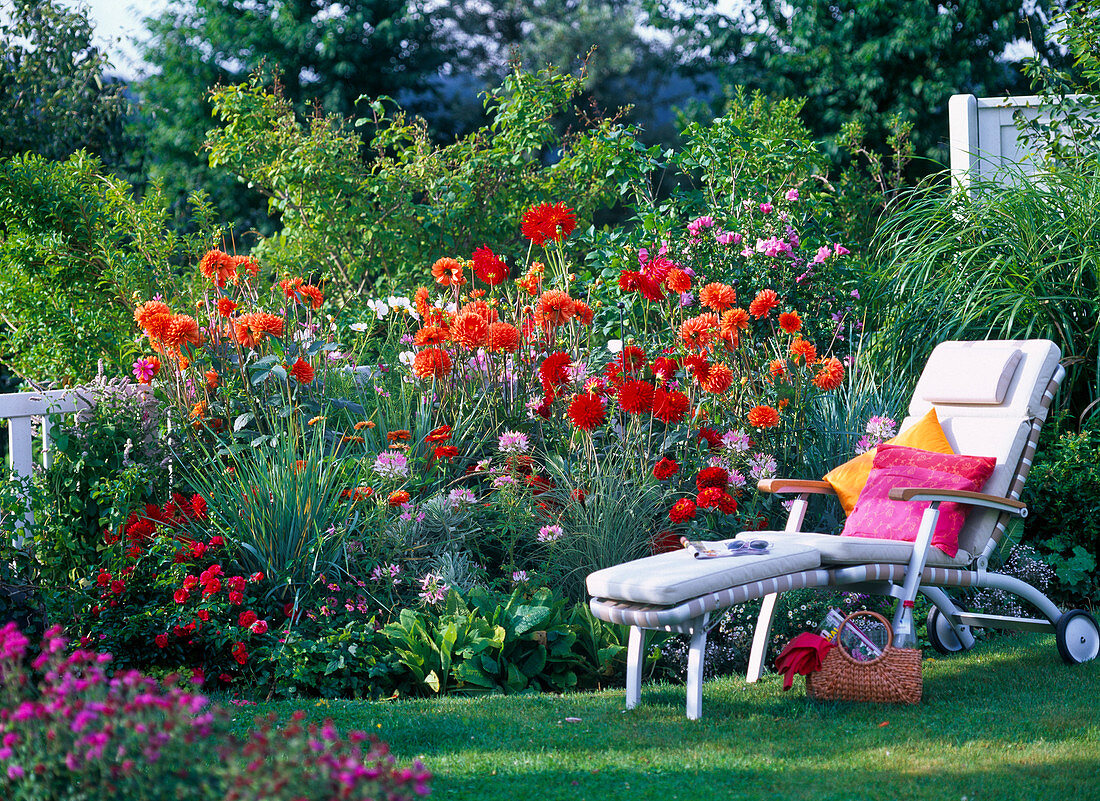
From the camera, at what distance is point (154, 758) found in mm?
1781

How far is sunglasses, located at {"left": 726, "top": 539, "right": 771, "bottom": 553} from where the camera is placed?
12.1ft

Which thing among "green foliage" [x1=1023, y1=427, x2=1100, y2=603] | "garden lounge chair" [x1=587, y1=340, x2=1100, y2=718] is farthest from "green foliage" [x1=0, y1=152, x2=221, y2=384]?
"green foliage" [x1=1023, y1=427, x2=1100, y2=603]

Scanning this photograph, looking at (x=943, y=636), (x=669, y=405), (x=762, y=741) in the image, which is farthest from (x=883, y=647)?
(x=669, y=405)

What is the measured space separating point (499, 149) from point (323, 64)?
38.3ft

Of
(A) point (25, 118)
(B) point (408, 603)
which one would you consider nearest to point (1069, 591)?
→ (B) point (408, 603)

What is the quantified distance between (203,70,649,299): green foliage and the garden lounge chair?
2.92 meters

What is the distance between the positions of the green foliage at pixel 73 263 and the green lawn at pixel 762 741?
304 centimetres

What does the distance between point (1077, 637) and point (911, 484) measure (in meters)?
0.80

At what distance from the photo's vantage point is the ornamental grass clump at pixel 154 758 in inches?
68.2

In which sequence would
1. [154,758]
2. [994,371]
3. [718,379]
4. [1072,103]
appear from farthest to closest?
1. [1072,103]
2. [718,379]
3. [994,371]
4. [154,758]

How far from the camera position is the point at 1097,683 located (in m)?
3.73

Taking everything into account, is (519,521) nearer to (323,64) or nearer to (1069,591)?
(1069,591)

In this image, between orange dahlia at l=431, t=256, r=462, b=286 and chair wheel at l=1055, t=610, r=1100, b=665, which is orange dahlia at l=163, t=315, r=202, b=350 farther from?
chair wheel at l=1055, t=610, r=1100, b=665

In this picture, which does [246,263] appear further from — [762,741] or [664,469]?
[762,741]
